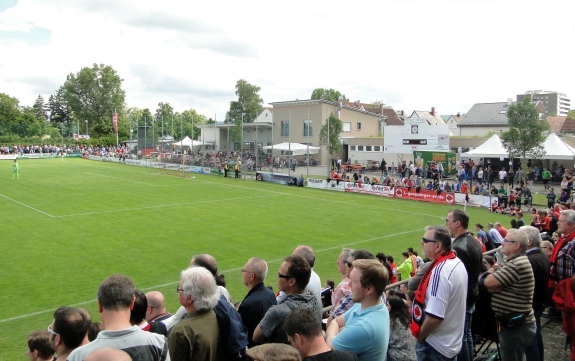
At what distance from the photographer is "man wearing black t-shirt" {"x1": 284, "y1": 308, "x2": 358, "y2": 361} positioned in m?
3.13

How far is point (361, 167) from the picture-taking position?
48.8 meters

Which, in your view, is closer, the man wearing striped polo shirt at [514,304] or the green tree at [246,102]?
the man wearing striped polo shirt at [514,304]

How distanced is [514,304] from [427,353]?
4.00ft

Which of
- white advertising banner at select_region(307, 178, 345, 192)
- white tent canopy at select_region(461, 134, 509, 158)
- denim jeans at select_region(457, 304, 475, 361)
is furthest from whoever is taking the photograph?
white tent canopy at select_region(461, 134, 509, 158)

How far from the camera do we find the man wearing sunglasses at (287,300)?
163 inches

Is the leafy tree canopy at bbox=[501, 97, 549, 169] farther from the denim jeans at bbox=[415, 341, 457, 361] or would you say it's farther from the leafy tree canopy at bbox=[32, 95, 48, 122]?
the leafy tree canopy at bbox=[32, 95, 48, 122]

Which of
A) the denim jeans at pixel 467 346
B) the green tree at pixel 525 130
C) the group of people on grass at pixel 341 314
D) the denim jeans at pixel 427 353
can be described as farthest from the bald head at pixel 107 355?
the green tree at pixel 525 130

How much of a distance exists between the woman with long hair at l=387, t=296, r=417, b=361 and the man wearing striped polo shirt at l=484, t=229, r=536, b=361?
3.87 ft

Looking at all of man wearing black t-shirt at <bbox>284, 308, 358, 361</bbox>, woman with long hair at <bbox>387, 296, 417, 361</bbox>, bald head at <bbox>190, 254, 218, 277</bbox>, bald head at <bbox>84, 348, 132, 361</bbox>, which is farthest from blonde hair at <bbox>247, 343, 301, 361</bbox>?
bald head at <bbox>190, 254, 218, 277</bbox>

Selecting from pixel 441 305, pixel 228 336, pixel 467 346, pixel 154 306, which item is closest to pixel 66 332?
pixel 228 336

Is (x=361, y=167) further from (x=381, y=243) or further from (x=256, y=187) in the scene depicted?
(x=381, y=243)

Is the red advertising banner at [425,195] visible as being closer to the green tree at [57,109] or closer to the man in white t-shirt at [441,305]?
the man in white t-shirt at [441,305]

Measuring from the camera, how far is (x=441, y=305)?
429 centimetres

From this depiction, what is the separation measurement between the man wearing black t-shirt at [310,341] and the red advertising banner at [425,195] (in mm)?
26803
